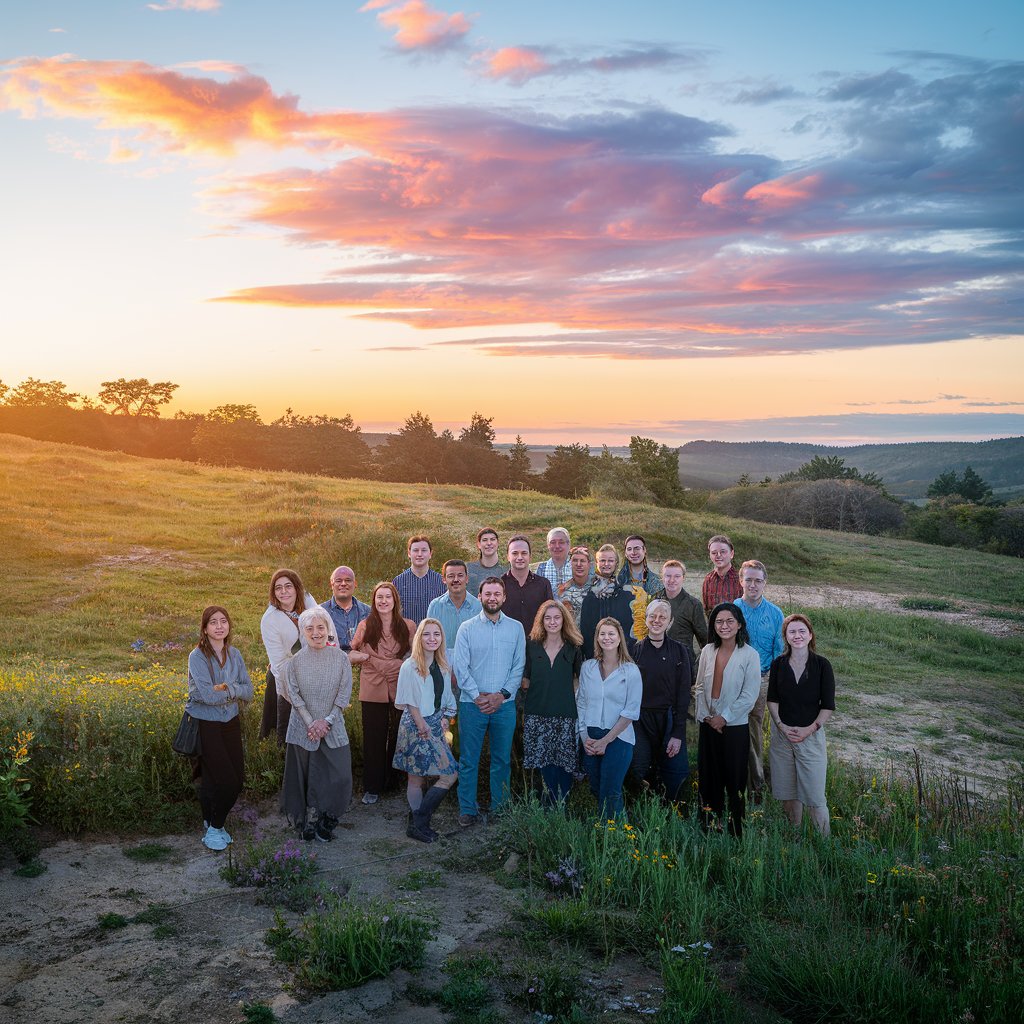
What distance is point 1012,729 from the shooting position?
1194 cm

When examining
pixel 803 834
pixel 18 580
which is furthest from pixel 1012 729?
pixel 18 580

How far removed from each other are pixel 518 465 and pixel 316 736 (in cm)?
5559

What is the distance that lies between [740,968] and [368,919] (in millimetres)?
2152

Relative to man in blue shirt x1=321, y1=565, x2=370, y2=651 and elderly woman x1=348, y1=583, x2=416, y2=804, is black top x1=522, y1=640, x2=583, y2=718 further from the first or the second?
man in blue shirt x1=321, y1=565, x2=370, y2=651

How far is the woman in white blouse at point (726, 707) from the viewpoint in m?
7.06

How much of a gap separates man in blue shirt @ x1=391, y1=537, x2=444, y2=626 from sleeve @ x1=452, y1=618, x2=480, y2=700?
1265 mm

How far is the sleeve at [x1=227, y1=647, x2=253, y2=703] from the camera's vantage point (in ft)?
23.1

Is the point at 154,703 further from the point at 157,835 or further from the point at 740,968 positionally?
the point at 740,968

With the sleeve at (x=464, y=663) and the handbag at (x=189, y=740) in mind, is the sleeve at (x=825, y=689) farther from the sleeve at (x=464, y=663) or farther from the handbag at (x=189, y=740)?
the handbag at (x=189, y=740)

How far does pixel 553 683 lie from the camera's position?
7.28 m

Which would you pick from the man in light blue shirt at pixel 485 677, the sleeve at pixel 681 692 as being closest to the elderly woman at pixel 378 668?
the man in light blue shirt at pixel 485 677

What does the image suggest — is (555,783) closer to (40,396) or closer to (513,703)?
(513,703)

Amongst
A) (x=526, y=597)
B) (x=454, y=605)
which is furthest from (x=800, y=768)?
(x=454, y=605)

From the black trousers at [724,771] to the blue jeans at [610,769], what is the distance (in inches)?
25.8
